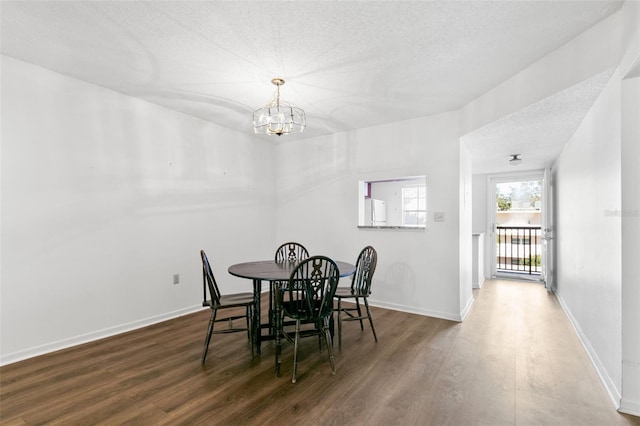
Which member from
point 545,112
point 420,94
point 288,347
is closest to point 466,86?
point 420,94

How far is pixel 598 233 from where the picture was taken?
2.49 m

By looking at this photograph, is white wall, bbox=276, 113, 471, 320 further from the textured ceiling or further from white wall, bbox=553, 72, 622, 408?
white wall, bbox=553, 72, 622, 408

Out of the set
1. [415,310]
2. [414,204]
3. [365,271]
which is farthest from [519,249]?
[365,271]

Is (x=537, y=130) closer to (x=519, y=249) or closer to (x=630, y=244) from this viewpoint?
(x=630, y=244)

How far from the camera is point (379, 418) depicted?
1.87m

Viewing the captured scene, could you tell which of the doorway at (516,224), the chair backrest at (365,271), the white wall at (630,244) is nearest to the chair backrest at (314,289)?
the chair backrest at (365,271)

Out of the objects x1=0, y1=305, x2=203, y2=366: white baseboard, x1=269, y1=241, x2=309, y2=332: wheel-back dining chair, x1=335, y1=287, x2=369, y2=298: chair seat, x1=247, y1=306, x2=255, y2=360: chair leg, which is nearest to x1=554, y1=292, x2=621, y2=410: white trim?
x1=335, y1=287, x2=369, y2=298: chair seat

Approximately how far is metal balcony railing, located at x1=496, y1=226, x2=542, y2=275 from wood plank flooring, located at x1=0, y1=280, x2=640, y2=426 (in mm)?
3572

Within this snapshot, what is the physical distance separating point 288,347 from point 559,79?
3148 mm

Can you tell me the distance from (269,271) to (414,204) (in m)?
4.81

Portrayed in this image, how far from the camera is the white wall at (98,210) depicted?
2.65 m

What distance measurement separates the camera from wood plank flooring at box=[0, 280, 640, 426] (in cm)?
189

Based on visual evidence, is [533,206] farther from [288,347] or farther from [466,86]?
[288,347]

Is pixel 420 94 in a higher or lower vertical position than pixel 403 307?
higher
